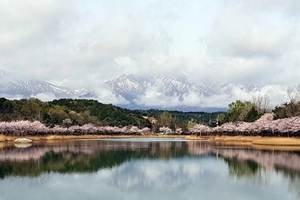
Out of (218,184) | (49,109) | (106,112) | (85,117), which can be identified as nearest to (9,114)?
(49,109)

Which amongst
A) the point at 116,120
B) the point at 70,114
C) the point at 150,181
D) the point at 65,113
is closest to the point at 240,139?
the point at 65,113

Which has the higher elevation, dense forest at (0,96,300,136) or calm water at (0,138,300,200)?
dense forest at (0,96,300,136)

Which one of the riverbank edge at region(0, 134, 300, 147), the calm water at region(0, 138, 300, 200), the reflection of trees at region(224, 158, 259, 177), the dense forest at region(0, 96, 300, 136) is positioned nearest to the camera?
the calm water at region(0, 138, 300, 200)

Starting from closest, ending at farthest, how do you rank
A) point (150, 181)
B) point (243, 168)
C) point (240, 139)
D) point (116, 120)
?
point (150, 181) < point (243, 168) < point (240, 139) < point (116, 120)

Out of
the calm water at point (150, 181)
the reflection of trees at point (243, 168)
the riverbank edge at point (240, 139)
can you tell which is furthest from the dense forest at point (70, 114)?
the reflection of trees at point (243, 168)

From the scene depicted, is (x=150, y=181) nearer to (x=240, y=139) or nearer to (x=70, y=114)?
(x=240, y=139)

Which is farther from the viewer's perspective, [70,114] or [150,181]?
[70,114]

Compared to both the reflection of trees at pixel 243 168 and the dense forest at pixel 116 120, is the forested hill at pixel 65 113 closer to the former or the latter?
the dense forest at pixel 116 120

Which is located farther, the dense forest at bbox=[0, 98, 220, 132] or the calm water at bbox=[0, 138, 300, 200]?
the dense forest at bbox=[0, 98, 220, 132]

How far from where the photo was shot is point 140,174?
86.6ft

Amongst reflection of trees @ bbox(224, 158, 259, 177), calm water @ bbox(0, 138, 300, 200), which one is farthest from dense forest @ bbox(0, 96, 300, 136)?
calm water @ bbox(0, 138, 300, 200)

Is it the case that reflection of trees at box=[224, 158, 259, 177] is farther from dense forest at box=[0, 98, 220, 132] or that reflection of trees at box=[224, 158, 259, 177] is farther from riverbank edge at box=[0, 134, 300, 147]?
dense forest at box=[0, 98, 220, 132]

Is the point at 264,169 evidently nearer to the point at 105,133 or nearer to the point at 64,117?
the point at 64,117

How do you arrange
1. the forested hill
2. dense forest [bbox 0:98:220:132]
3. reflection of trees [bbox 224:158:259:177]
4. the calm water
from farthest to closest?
dense forest [bbox 0:98:220:132] < the forested hill < reflection of trees [bbox 224:158:259:177] < the calm water
